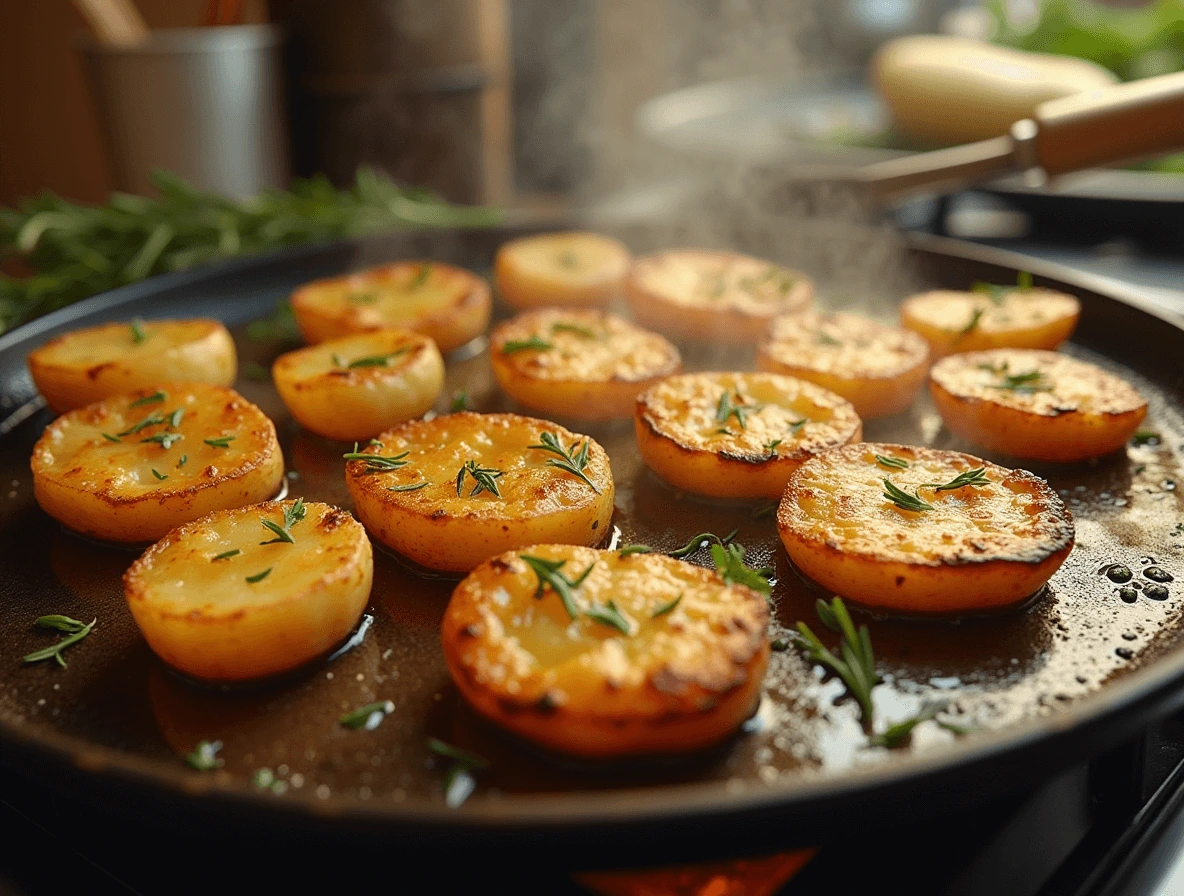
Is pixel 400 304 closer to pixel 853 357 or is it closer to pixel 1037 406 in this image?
pixel 853 357

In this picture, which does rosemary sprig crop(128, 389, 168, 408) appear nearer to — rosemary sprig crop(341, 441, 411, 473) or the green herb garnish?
rosemary sprig crop(341, 441, 411, 473)

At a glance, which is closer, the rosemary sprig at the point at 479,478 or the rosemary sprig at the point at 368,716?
the rosemary sprig at the point at 368,716

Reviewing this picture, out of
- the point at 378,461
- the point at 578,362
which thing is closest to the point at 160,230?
the point at 578,362

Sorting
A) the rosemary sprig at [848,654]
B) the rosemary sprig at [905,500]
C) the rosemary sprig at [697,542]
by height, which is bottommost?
the rosemary sprig at [697,542]

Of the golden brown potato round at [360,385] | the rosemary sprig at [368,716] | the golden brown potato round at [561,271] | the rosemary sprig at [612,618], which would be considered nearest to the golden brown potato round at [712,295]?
the golden brown potato round at [561,271]

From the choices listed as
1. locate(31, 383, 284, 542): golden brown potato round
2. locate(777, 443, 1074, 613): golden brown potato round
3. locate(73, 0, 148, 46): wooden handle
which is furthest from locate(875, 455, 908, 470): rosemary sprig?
locate(73, 0, 148, 46): wooden handle

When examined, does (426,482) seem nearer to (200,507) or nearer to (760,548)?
(200,507)

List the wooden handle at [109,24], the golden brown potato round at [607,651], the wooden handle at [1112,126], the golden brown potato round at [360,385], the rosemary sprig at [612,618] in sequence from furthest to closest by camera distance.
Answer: the wooden handle at [109,24], the wooden handle at [1112,126], the golden brown potato round at [360,385], the rosemary sprig at [612,618], the golden brown potato round at [607,651]

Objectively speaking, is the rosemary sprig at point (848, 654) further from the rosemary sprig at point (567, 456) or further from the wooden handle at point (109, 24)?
the wooden handle at point (109, 24)
